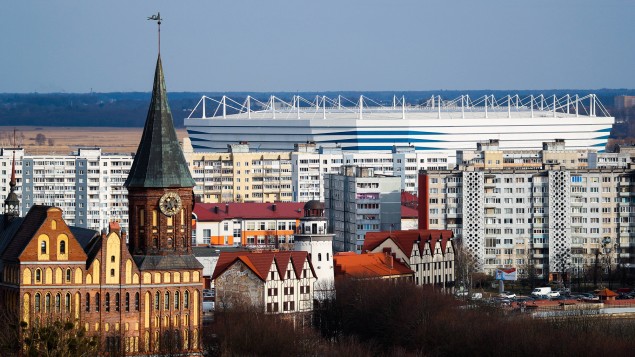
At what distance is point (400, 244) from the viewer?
123938 mm

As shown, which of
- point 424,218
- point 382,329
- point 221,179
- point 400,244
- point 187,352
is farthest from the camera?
point 221,179

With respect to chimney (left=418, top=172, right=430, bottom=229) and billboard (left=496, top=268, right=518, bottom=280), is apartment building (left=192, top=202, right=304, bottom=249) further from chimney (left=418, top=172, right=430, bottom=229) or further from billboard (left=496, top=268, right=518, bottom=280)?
billboard (left=496, top=268, right=518, bottom=280)

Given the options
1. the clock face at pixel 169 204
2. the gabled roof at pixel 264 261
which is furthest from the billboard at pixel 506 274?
the clock face at pixel 169 204

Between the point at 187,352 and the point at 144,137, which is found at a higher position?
the point at 144,137

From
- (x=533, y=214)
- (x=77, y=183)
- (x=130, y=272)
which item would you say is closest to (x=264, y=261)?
(x=130, y=272)

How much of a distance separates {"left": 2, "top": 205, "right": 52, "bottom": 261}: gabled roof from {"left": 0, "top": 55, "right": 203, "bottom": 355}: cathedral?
0.05m

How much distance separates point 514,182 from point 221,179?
58.2 metres

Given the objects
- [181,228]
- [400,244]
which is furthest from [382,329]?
[400,244]

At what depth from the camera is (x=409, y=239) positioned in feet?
408

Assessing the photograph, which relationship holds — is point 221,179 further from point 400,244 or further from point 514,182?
point 400,244

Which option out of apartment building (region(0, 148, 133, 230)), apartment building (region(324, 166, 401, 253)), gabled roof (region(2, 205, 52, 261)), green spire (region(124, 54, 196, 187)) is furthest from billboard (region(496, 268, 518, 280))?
apartment building (region(0, 148, 133, 230))

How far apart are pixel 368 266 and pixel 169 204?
96.9 ft

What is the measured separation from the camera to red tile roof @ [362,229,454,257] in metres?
124

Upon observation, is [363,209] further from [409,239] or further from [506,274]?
[409,239]
